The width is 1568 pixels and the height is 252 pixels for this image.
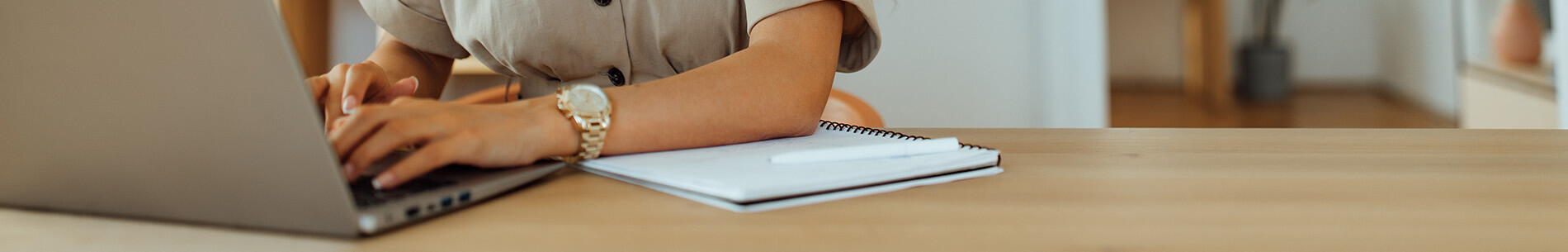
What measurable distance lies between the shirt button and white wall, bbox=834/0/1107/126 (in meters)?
1.05

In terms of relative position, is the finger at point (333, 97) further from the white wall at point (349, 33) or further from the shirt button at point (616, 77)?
the white wall at point (349, 33)

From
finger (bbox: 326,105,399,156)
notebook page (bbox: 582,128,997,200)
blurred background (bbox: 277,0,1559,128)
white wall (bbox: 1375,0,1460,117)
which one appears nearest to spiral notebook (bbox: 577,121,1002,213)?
notebook page (bbox: 582,128,997,200)

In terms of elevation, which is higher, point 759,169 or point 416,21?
point 416,21

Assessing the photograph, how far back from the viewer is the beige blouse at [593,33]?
0.94m

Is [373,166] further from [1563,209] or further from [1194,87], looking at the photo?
[1194,87]

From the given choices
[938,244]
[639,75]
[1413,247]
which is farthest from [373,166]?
[639,75]

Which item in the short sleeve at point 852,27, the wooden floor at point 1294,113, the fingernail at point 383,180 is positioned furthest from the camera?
the wooden floor at point 1294,113

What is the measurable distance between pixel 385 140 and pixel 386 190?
0.16 feet

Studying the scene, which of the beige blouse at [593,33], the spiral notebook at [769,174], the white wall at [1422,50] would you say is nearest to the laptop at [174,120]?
the spiral notebook at [769,174]

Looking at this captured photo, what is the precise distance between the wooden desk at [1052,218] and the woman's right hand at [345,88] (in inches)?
8.0

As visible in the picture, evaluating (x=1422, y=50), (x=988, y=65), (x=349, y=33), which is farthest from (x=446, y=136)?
(x=1422, y=50)

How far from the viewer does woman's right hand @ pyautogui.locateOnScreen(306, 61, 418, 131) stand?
0.64 metres

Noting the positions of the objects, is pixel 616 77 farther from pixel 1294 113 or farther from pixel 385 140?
pixel 1294 113

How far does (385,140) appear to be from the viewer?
468mm
